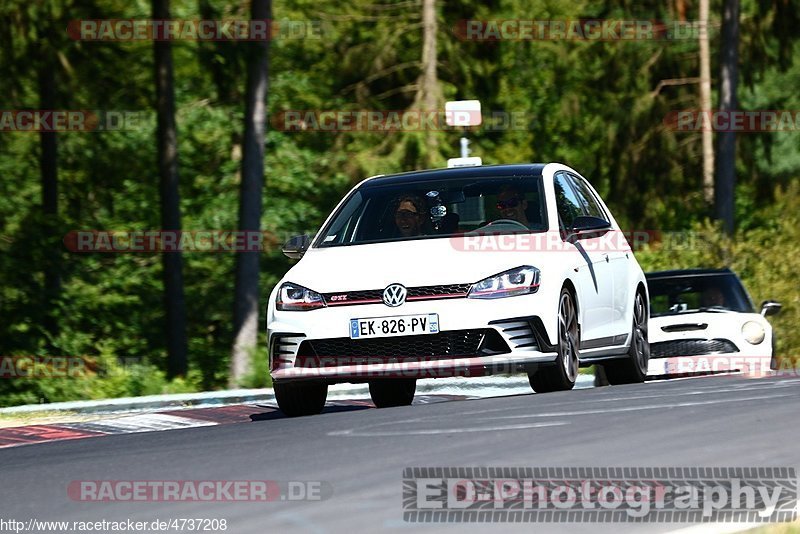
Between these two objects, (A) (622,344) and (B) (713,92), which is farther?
(B) (713,92)

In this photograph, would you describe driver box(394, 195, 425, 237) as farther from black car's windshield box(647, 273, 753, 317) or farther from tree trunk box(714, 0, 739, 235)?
tree trunk box(714, 0, 739, 235)

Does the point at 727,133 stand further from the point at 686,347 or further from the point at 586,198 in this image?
the point at 586,198

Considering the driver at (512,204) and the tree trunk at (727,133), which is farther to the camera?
the tree trunk at (727,133)

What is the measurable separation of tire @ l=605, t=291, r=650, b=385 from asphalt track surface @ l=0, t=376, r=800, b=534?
305 centimetres

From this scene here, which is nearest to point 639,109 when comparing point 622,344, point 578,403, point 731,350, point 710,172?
point 710,172

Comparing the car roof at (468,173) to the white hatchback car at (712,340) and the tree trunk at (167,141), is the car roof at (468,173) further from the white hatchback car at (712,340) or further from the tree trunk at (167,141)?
the tree trunk at (167,141)

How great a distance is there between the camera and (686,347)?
1648 cm

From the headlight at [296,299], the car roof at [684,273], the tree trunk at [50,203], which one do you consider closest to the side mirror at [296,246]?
the headlight at [296,299]

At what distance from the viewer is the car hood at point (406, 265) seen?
1092 centimetres

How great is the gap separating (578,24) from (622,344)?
34.9 m

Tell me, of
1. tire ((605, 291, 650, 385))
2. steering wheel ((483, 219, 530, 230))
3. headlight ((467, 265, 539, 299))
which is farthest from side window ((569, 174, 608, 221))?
headlight ((467, 265, 539, 299))

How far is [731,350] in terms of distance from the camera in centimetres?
1656

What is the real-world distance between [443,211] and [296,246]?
1.11 m

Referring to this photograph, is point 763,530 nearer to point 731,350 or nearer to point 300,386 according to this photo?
point 300,386
